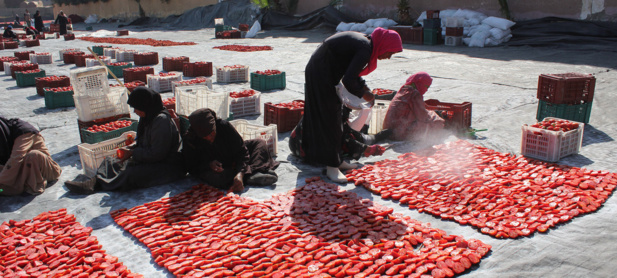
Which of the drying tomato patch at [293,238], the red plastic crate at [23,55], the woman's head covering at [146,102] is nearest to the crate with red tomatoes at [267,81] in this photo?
the woman's head covering at [146,102]

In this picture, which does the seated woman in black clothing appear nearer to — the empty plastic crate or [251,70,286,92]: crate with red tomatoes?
the empty plastic crate

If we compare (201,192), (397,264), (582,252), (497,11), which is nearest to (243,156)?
(201,192)

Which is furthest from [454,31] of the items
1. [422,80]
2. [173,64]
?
[422,80]

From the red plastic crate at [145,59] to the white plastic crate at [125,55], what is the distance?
73 cm

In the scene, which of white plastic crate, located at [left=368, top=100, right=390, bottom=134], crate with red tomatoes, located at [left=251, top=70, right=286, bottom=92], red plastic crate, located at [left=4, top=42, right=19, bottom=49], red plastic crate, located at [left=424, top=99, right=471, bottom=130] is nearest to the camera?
red plastic crate, located at [left=424, top=99, right=471, bottom=130]

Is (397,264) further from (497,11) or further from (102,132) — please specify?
(497,11)

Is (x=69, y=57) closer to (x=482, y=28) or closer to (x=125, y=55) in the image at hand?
(x=125, y=55)

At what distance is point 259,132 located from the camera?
17.9 feet

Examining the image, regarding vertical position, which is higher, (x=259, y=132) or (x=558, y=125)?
(x=558, y=125)

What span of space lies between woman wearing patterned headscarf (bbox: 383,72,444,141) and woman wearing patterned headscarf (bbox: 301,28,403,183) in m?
1.41

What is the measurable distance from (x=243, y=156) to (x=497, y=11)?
15024mm

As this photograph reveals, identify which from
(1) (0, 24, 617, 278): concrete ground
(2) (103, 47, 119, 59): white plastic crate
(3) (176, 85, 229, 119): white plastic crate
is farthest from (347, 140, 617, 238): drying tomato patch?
(2) (103, 47, 119, 59): white plastic crate

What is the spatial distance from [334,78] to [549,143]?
2.46 m

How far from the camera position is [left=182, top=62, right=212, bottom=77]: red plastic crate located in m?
11.4
